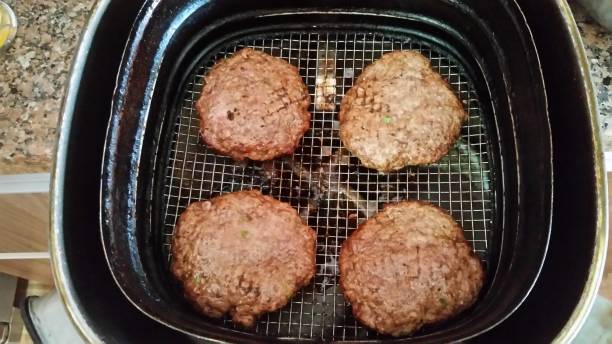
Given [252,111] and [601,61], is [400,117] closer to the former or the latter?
[252,111]

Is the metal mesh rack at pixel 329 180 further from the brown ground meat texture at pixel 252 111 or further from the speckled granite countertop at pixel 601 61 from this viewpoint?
the speckled granite countertop at pixel 601 61

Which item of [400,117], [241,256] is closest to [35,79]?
[241,256]

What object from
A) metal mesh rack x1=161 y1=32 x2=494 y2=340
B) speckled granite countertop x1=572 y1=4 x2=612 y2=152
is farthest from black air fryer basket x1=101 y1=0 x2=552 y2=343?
speckled granite countertop x1=572 y1=4 x2=612 y2=152

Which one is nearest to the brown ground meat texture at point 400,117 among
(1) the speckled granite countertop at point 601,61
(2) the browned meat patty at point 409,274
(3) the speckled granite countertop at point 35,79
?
(2) the browned meat patty at point 409,274

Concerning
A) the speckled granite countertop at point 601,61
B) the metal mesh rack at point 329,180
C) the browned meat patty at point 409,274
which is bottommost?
the browned meat patty at point 409,274

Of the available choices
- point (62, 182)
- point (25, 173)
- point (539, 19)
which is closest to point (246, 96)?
point (62, 182)

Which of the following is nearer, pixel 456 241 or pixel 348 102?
pixel 456 241

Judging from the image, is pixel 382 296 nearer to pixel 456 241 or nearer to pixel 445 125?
pixel 456 241
